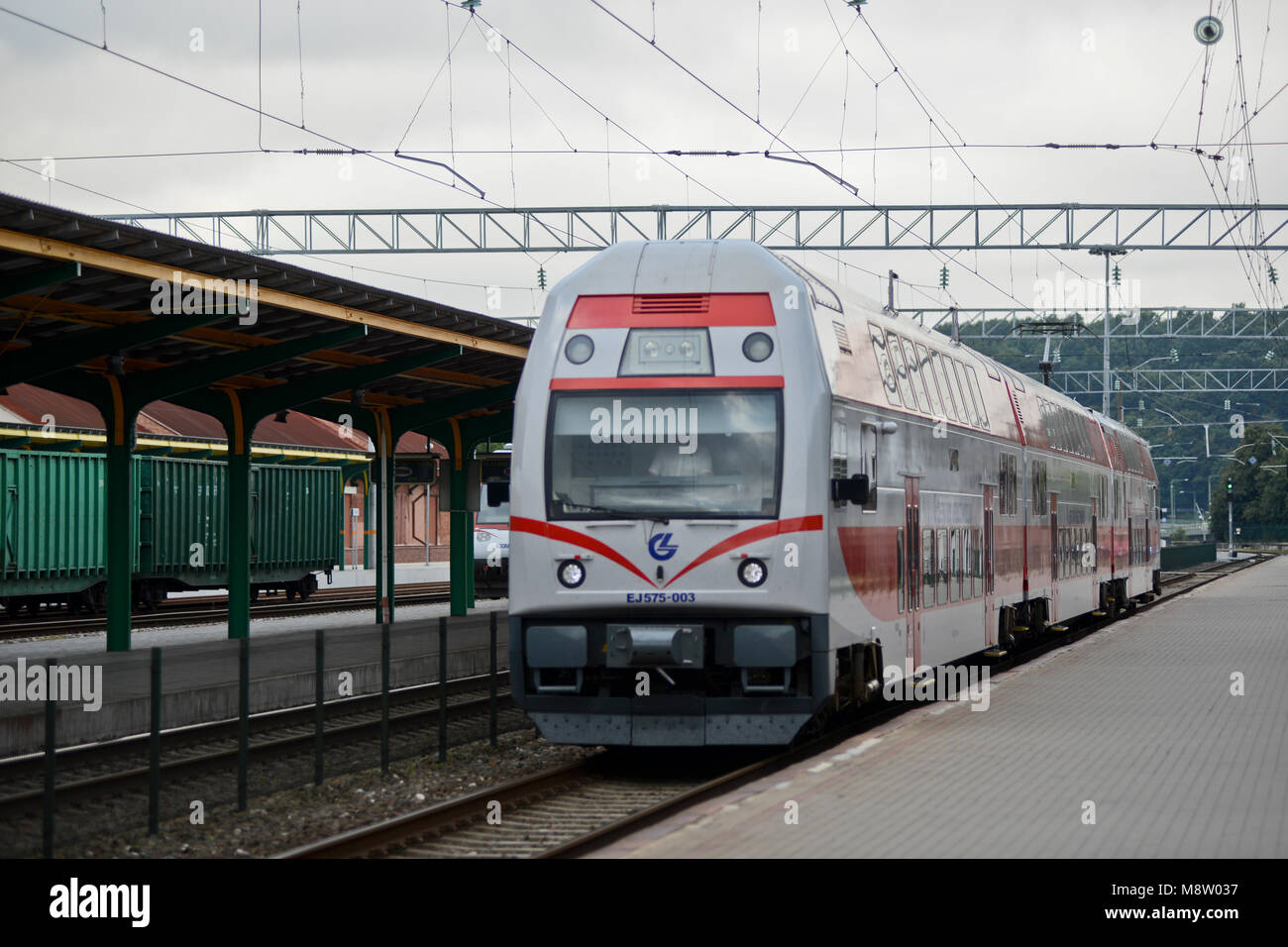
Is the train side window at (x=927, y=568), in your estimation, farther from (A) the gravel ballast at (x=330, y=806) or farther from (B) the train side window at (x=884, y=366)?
(A) the gravel ballast at (x=330, y=806)

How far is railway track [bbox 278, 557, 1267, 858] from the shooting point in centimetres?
959

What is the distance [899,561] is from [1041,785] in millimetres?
3844

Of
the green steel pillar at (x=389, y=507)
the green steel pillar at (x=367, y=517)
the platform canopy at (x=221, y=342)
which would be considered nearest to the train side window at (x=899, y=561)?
the platform canopy at (x=221, y=342)

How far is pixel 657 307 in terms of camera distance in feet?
40.5

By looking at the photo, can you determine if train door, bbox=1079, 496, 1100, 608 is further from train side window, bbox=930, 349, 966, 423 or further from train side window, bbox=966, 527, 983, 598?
train side window, bbox=930, 349, 966, 423

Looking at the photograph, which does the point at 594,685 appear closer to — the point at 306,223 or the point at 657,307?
the point at 657,307

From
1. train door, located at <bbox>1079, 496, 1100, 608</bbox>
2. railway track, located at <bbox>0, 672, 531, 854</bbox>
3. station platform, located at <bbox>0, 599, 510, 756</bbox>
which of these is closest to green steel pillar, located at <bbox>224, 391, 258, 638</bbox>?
station platform, located at <bbox>0, 599, 510, 756</bbox>

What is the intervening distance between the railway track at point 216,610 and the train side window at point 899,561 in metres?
13.2

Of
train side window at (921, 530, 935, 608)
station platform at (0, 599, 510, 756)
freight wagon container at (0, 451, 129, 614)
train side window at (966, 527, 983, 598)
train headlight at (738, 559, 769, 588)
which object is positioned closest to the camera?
train headlight at (738, 559, 769, 588)

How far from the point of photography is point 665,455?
1194cm

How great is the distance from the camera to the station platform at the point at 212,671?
45.8ft

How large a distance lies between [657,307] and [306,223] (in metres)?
22.3

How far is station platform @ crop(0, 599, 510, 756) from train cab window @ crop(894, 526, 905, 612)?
5.21 meters
